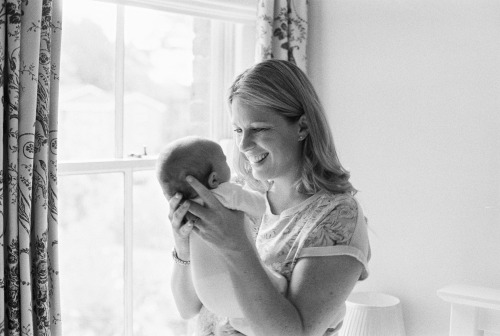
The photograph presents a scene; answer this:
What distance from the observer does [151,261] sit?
105 inches

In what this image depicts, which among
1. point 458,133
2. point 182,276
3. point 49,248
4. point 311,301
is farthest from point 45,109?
point 458,133

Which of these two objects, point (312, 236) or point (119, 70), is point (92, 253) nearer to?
point (119, 70)

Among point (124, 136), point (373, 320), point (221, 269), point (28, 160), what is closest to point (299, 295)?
point (221, 269)

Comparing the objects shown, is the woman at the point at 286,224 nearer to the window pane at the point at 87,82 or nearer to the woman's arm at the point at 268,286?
the woman's arm at the point at 268,286

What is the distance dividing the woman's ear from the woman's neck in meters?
0.14

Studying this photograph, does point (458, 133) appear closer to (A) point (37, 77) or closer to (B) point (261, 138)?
(B) point (261, 138)

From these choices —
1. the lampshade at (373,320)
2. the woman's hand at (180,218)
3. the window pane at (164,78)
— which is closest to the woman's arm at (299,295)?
the woman's hand at (180,218)

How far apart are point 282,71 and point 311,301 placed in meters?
0.56

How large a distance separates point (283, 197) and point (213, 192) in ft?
1.13

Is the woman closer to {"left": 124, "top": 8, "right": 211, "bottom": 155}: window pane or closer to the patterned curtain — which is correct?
{"left": 124, "top": 8, "right": 211, "bottom": 155}: window pane

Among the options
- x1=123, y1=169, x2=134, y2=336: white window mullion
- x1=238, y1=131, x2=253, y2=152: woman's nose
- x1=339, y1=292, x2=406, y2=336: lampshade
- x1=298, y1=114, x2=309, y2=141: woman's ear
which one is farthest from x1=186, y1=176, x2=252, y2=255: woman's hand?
x1=339, y1=292, x2=406, y2=336: lampshade

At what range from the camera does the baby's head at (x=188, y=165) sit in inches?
55.1

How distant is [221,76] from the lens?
2932 millimetres

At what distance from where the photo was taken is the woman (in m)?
1.39
